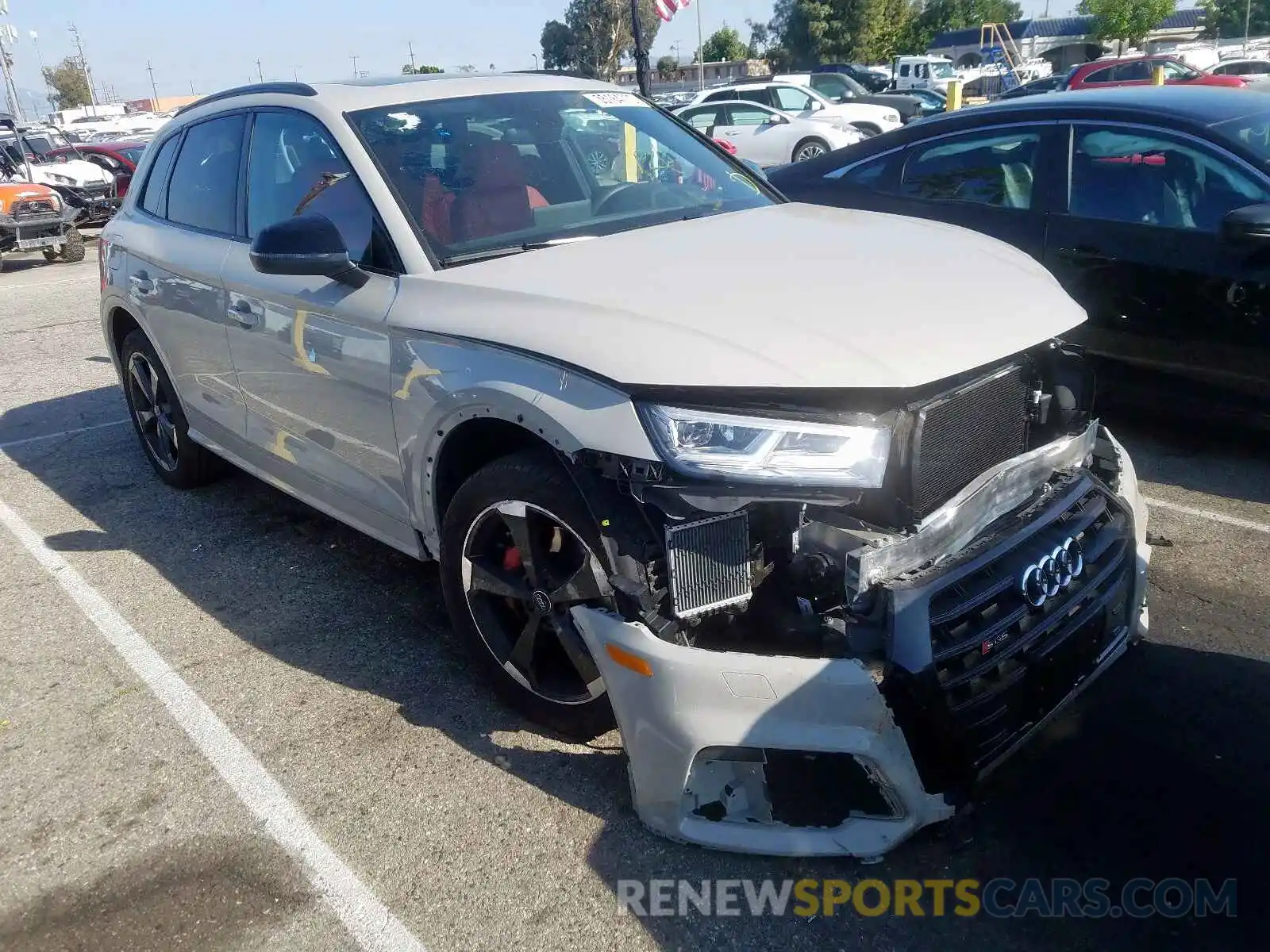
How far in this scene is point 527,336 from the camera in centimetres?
281

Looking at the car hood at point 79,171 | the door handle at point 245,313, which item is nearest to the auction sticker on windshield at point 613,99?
the door handle at point 245,313

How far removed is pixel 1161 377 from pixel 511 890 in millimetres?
3728

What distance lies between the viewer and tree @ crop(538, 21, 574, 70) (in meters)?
76.4

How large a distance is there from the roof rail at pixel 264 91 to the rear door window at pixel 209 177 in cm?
11

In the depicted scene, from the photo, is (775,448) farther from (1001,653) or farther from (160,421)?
(160,421)

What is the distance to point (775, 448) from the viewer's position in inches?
97.4

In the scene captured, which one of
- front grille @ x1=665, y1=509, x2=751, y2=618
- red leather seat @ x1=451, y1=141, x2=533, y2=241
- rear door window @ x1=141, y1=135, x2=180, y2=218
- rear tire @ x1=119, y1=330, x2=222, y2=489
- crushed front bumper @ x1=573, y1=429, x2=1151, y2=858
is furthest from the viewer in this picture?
rear tire @ x1=119, y1=330, x2=222, y2=489

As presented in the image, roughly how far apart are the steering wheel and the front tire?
47.6 inches

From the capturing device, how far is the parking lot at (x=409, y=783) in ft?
8.38

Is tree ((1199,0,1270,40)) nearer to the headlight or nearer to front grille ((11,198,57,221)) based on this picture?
front grille ((11,198,57,221))

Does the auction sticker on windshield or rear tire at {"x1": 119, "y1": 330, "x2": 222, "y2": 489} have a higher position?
the auction sticker on windshield

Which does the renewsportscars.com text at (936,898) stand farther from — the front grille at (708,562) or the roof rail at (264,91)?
the roof rail at (264,91)

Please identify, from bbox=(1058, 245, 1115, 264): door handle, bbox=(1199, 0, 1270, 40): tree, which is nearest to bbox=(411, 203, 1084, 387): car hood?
bbox=(1058, 245, 1115, 264): door handle

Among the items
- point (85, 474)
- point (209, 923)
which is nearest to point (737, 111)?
point (85, 474)
